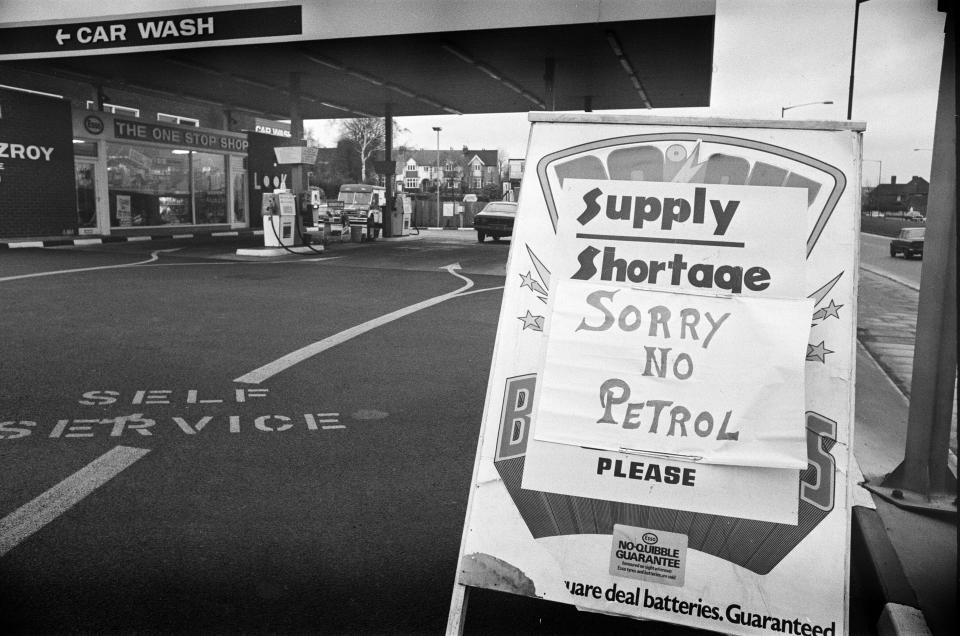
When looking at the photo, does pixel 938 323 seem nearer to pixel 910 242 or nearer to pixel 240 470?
pixel 240 470

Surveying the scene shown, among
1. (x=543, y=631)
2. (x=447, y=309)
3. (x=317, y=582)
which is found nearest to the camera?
(x=543, y=631)

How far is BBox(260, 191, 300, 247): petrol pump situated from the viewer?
18.9m

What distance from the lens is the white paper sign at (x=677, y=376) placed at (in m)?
2.40

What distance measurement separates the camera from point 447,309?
33.9 feet

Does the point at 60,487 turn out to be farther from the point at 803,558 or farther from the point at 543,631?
the point at 803,558

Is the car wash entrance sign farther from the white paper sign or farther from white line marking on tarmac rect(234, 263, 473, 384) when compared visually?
white line marking on tarmac rect(234, 263, 473, 384)

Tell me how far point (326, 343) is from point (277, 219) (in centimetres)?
1188

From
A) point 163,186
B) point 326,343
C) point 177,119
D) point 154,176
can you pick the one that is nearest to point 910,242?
point 326,343

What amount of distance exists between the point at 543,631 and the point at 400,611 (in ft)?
1.74

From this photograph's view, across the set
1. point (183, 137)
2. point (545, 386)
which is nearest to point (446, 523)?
point (545, 386)

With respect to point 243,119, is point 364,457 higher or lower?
lower

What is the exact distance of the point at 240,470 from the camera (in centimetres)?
430

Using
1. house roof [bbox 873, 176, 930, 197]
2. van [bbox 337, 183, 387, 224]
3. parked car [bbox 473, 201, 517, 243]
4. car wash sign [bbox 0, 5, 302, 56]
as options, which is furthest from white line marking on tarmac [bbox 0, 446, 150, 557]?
van [bbox 337, 183, 387, 224]

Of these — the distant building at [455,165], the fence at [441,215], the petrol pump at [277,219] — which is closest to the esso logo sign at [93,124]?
the petrol pump at [277,219]
